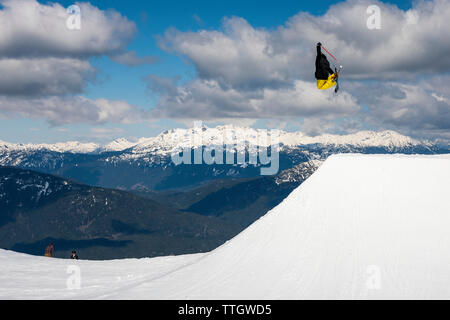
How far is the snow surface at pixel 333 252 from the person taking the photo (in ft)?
77.9

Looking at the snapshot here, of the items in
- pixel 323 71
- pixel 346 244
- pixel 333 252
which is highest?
pixel 323 71

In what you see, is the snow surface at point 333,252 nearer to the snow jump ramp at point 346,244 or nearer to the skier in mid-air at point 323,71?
the snow jump ramp at point 346,244

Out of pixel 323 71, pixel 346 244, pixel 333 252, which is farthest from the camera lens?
pixel 346 244

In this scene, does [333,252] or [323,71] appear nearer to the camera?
[323,71]

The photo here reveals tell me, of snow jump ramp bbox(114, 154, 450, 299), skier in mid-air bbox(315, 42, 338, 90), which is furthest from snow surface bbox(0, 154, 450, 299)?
skier in mid-air bbox(315, 42, 338, 90)

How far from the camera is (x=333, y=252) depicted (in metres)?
26.9

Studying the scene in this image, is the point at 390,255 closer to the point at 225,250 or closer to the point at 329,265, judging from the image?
the point at 329,265

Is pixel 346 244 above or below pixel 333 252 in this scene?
above

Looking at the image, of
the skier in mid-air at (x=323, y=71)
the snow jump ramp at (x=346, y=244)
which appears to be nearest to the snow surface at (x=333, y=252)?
the snow jump ramp at (x=346, y=244)

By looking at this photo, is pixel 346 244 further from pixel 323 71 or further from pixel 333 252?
pixel 323 71

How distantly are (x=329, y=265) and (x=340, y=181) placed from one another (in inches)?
378

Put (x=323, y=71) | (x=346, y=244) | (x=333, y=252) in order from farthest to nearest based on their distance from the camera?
(x=346, y=244) → (x=333, y=252) → (x=323, y=71)

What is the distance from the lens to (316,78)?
1064 inches

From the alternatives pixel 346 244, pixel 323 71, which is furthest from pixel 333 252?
pixel 323 71
